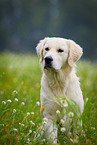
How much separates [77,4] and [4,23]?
1175 centimetres

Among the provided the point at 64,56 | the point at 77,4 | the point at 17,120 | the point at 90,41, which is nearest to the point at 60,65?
the point at 64,56

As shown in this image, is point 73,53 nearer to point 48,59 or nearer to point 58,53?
point 58,53

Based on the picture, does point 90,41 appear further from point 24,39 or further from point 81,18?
point 24,39

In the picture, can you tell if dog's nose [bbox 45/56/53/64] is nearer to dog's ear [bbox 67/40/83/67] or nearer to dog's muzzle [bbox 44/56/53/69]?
dog's muzzle [bbox 44/56/53/69]

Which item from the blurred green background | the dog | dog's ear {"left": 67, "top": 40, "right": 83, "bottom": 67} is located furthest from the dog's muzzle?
the blurred green background

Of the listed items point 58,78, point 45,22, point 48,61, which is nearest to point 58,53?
point 48,61

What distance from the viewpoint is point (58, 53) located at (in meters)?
3.26

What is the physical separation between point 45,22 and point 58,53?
97.2 feet

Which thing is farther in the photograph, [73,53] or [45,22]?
[45,22]

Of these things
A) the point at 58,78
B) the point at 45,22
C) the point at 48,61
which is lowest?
the point at 58,78

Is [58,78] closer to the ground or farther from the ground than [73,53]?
closer to the ground

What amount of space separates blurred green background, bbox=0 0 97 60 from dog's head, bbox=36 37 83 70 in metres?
21.9

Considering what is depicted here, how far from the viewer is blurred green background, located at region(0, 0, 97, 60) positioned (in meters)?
25.8

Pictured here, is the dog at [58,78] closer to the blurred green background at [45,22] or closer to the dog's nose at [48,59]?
the dog's nose at [48,59]
